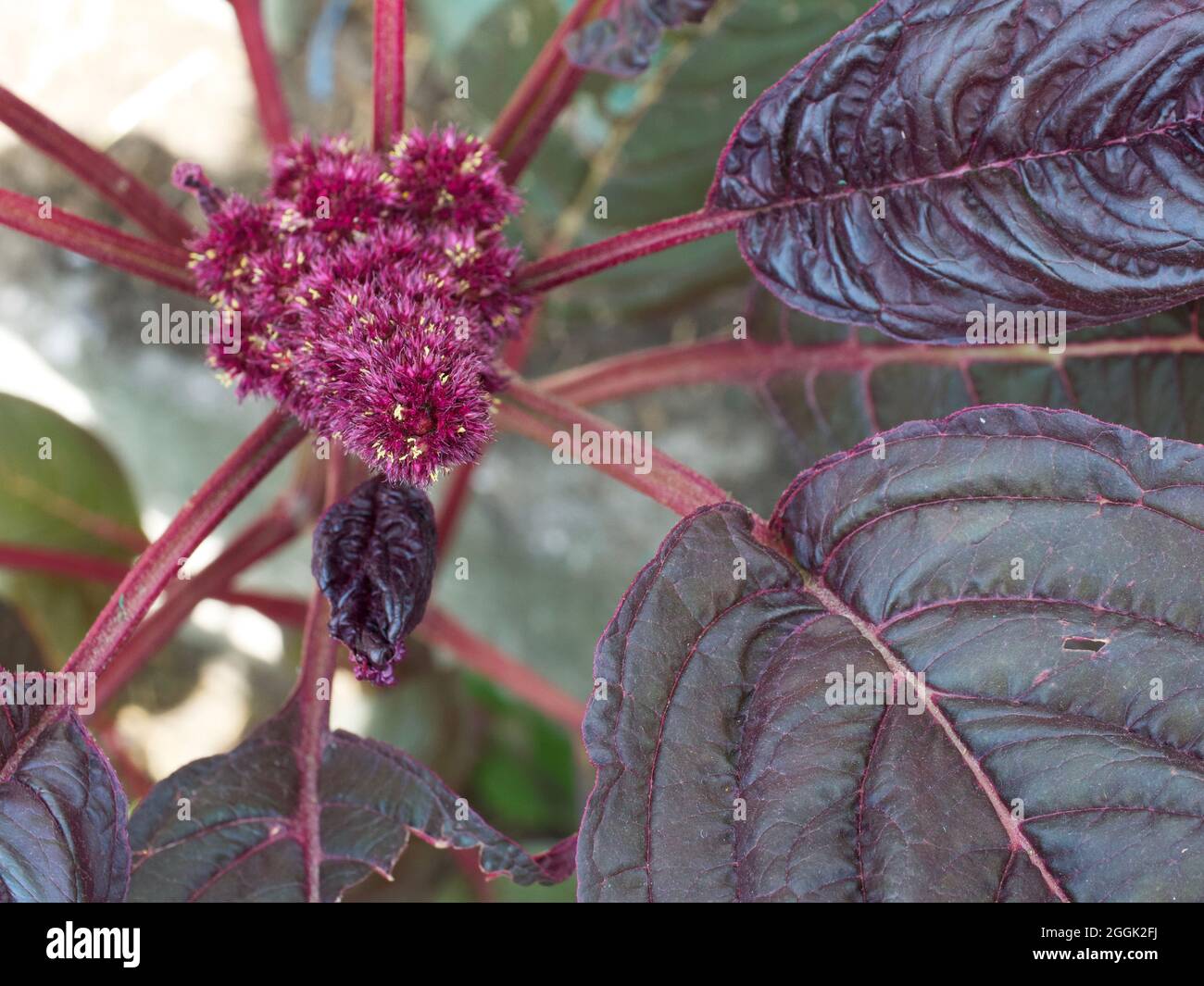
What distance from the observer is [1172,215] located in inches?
28.1

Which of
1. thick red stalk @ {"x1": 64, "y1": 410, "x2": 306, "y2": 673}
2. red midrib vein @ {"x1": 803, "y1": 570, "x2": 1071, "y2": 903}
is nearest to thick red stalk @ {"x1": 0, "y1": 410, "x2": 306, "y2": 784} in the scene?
thick red stalk @ {"x1": 64, "y1": 410, "x2": 306, "y2": 673}

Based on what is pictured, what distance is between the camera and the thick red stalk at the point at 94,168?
0.89 m

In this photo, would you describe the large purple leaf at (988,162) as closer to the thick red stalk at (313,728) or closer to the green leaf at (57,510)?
the thick red stalk at (313,728)

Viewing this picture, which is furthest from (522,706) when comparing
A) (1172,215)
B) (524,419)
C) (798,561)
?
(1172,215)

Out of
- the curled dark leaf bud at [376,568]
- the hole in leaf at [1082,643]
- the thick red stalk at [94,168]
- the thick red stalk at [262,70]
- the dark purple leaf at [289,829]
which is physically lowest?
the dark purple leaf at [289,829]

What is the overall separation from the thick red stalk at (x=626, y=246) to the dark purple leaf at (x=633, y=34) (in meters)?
0.15

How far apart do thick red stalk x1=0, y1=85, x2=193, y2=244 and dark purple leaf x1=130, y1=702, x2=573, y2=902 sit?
1.73 ft

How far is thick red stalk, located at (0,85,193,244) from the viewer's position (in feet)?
2.93

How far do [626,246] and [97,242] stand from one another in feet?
1.51

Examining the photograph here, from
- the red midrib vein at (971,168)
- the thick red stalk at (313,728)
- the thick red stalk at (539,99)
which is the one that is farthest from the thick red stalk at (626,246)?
the thick red stalk at (313,728)

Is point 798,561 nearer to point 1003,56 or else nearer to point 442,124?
point 1003,56

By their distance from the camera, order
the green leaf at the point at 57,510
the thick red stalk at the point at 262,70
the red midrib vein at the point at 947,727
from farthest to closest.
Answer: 1. the green leaf at the point at 57,510
2. the thick red stalk at the point at 262,70
3. the red midrib vein at the point at 947,727

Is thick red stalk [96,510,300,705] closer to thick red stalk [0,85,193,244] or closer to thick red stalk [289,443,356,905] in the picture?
thick red stalk [289,443,356,905]

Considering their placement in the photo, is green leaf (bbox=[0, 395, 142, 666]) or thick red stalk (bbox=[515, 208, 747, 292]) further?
green leaf (bbox=[0, 395, 142, 666])
